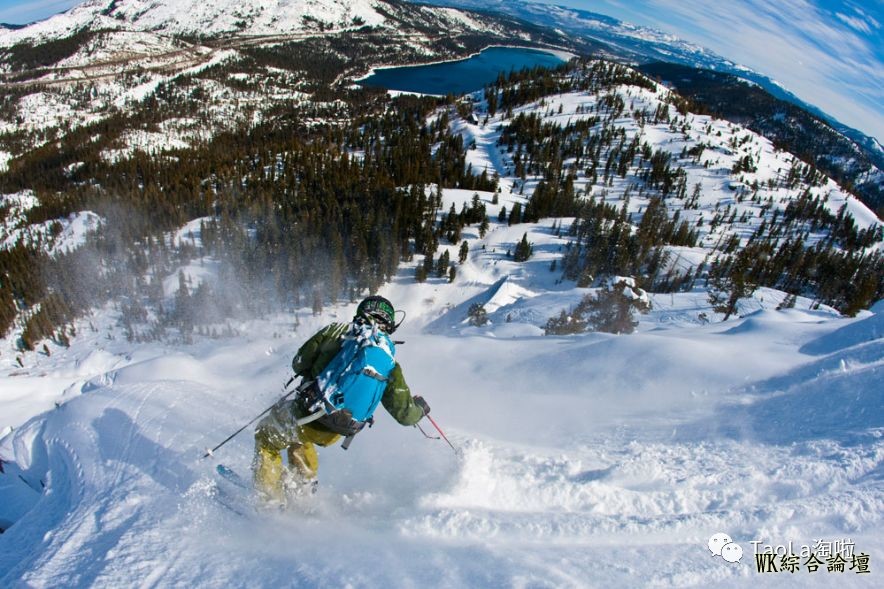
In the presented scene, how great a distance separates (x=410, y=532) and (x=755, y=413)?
5208mm

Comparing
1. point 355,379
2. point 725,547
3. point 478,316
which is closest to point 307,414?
point 355,379

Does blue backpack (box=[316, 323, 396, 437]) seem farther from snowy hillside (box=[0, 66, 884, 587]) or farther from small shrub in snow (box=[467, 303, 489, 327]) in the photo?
small shrub in snow (box=[467, 303, 489, 327])

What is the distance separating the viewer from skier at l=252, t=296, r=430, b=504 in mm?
5156

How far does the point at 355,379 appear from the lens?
4.86 metres

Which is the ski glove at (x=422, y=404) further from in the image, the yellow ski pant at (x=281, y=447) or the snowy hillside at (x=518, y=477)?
the yellow ski pant at (x=281, y=447)

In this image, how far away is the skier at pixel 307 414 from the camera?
5.16m

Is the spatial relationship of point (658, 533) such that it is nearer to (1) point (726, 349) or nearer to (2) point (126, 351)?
(1) point (726, 349)

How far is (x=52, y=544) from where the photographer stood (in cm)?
491

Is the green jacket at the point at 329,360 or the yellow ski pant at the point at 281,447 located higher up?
the green jacket at the point at 329,360

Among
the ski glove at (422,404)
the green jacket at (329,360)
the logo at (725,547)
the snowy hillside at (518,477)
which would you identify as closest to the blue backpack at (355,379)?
the green jacket at (329,360)

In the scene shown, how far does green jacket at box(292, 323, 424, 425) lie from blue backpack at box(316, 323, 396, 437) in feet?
0.49

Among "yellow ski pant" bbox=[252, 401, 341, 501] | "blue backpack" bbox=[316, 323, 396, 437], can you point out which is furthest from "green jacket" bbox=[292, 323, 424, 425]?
"yellow ski pant" bbox=[252, 401, 341, 501]

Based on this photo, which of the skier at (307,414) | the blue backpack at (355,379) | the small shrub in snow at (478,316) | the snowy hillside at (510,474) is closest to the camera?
the snowy hillside at (510,474)

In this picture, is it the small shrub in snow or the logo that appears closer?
the logo
